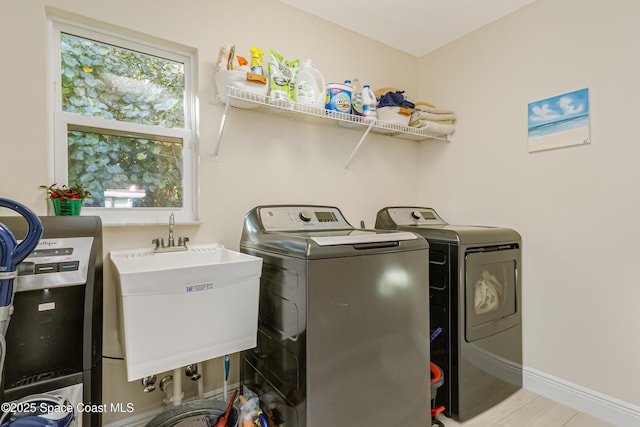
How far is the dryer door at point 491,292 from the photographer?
6.18 ft

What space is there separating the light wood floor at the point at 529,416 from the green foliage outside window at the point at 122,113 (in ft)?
7.16

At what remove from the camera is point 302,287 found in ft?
4.32

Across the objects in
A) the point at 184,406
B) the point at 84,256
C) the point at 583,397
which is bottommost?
the point at 583,397

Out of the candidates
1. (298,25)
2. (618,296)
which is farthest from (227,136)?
(618,296)

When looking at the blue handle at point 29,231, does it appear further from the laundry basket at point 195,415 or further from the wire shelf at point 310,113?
the wire shelf at point 310,113

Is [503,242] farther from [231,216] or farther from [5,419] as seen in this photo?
[5,419]

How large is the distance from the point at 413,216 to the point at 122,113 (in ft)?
6.85

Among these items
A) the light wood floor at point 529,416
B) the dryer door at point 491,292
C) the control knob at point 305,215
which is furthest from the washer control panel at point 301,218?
the light wood floor at point 529,416

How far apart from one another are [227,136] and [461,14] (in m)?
1.89

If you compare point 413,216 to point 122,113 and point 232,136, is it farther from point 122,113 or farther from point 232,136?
point 122,113

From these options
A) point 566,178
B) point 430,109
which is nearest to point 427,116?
point 430,109

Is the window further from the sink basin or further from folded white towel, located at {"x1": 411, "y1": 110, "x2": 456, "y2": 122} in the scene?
folded white towel, located at {"x1": 411, "y1": 110, "x2": 456, "y2": 122}

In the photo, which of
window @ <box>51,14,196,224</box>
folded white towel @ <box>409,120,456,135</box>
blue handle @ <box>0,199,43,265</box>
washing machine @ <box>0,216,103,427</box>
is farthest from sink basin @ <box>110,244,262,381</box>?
folded white towel @ <box>409,120,456,135</box>

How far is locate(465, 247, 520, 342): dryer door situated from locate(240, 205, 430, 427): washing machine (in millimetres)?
389
